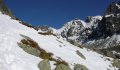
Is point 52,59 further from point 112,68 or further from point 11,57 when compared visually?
point 112,68

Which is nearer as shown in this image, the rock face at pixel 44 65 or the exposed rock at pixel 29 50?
the rock face at pixel 44 65

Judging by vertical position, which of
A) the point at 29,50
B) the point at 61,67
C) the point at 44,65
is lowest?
the point at 44,65

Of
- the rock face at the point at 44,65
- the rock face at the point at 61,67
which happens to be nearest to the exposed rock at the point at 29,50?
the rock face at the point at 44,65

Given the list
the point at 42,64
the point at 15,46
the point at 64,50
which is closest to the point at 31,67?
the point at 42,64

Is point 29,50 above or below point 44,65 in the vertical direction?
above

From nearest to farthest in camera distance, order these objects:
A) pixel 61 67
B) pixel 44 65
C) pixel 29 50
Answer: pixel 44 65
pixel 61 67
pixel 29 50

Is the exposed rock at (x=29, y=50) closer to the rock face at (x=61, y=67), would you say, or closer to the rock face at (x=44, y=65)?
the rock face at (x=44, y=65)

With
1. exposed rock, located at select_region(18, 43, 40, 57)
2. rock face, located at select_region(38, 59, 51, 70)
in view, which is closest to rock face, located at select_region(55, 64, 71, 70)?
rock face, located at select_region(38, 59, 51, 70)

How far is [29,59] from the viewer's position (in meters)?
34.1

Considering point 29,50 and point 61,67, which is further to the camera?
point 29,50

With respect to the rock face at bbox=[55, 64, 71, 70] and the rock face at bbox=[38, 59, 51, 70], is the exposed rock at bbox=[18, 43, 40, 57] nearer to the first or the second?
the rock face at bbox=[38, 59, 51, 70]

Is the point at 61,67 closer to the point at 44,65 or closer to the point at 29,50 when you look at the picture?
the point at 44,65

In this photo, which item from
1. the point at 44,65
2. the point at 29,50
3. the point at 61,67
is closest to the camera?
the point at 44,65

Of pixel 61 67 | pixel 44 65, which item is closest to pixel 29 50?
pixel 44 65
